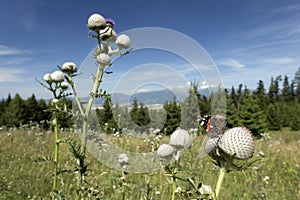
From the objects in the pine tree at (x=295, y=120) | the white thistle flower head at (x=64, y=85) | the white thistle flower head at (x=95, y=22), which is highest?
the white thistle flower head at (x=95, y=22)

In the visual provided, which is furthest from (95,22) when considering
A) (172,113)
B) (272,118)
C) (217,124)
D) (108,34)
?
(272,118)

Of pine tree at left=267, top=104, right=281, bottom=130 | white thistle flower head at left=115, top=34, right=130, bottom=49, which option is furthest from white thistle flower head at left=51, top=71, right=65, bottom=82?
pine tree at left=267, top=104, right=281, bottom=130

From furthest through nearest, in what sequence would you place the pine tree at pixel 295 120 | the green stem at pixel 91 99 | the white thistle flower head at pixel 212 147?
1. the pine tree at pixel 295 120
2. the green stem at pixel 91 99
3. the white thistle flower head at pixel 212 147

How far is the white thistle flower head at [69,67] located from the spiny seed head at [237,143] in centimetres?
130

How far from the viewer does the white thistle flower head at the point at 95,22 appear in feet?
6.53

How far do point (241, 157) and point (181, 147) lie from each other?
0.63 m

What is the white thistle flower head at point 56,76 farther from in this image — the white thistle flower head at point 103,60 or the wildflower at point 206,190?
the wildflower at point 206,190

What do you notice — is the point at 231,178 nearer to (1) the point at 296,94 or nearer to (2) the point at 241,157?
(2) the point at 241,157

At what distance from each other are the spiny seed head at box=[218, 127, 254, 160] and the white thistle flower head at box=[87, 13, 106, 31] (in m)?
1.23

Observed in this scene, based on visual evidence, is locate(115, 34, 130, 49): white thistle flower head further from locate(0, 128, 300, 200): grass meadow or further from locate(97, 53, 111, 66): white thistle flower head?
locate(0, 128, 300, 200): grass meadow

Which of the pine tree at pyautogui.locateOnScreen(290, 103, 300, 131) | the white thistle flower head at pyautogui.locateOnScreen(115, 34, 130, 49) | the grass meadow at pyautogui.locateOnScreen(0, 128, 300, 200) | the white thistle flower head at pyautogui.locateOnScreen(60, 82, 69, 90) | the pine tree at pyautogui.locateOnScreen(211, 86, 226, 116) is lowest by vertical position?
the pine tree at pyautogui.locateOnScreen(290, 103, 300, 131)

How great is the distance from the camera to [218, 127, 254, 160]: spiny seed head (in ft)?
4.09

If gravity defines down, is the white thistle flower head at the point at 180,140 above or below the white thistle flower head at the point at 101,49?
below

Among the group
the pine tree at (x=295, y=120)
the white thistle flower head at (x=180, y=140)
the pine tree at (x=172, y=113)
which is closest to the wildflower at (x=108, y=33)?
the white thistle flower head at (x=180, y=140)
